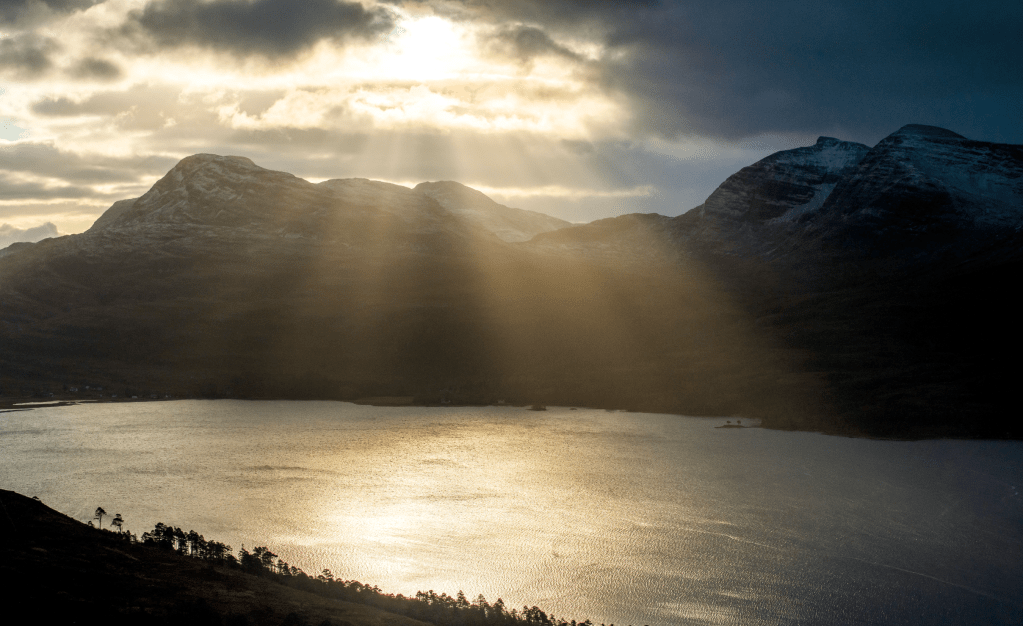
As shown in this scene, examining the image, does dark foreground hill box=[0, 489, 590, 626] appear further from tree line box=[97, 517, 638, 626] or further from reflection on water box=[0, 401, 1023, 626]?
reflection on water box=[0, 401, 1023, 626]

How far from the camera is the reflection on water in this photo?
2746 inches

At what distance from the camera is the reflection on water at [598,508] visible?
69750 mm

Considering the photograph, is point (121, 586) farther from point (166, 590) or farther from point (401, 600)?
point (401, 600)

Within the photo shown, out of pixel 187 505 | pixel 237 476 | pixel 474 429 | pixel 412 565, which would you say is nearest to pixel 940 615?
pixel 412 565

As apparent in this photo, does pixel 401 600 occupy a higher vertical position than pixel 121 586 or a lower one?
lower

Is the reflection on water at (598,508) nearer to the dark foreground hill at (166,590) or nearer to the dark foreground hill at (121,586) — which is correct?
the dark foreground hill at (166,590)

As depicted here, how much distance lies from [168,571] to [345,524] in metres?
38.7

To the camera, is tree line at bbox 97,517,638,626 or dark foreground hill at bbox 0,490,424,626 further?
tree line at bbox 97,517,638,626

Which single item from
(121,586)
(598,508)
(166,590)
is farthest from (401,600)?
(598,508)

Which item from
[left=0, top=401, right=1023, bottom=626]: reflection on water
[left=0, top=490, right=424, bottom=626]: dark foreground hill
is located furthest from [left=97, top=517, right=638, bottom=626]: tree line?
[left=0, top=401, right=1023, bottom=626]: reflection on water

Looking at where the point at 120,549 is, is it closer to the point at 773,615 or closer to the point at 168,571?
the point at 168,571

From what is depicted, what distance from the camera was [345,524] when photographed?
302ft

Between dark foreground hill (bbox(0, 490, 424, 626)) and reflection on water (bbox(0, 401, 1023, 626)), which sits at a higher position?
dark foreground hill (bbox(0, 490, 424, 626))

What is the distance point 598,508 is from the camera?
100m
